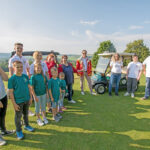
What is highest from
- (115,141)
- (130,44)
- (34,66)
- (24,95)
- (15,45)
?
(130,44)

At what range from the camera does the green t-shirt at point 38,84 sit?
8.48 ft

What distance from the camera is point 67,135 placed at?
2410mm

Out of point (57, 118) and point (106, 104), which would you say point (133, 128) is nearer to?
point (106, 104)

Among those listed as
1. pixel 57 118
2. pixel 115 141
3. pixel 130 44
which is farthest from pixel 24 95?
pixel 130 44

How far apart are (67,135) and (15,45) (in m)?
2.56

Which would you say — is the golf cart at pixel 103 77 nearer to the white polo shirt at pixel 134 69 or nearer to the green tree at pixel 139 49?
the white polo shirt at pixel 134 69

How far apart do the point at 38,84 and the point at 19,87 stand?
527mm

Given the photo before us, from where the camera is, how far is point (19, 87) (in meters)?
2.15

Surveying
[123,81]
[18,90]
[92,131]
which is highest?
[18,90]

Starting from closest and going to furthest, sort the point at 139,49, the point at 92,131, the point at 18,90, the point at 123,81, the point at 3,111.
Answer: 1. the point at 18,90
2. the point at 3,111
3. the point at 92,131
4. the point at 123,81
5. the point at 139,49

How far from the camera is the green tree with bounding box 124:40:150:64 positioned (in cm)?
1928

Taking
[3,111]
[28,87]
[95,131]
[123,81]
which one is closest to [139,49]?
[123,81]

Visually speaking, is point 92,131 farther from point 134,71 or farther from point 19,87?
point 134,71

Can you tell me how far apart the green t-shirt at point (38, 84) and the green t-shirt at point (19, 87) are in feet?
0.94
